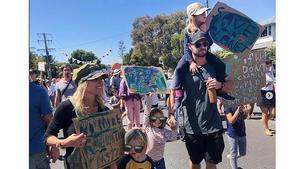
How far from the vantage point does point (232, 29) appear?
122 inches

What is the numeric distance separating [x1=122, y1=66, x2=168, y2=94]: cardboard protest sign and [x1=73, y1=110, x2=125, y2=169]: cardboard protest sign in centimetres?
58

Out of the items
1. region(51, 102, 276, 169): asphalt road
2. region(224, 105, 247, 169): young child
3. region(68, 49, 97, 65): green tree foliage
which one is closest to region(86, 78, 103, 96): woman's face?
region(68, 49, 97, 65): green tree foliage

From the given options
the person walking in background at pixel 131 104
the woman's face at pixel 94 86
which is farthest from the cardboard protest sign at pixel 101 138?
the person walking in background at pixel 131 104

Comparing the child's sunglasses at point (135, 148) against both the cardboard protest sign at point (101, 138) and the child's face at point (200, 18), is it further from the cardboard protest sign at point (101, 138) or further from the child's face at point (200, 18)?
the child's face at point (200, 18)

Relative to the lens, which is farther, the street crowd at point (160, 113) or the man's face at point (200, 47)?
the man's face at point (200, 47)

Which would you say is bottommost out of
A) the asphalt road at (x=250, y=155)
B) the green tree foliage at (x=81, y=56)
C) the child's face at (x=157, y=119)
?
the asphalt road at (x=250, y=155)

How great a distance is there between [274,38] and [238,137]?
1.49m

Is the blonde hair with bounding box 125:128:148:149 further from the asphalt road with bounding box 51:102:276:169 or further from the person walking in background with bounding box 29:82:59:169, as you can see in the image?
the asphalt road with bounding box 51:102:276:169

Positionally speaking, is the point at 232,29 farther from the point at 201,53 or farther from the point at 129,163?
the point at 129,163

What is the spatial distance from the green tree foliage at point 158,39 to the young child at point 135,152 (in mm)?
706

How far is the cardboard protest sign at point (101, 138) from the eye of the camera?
2.50m

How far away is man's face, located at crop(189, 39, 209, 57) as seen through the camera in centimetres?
296
